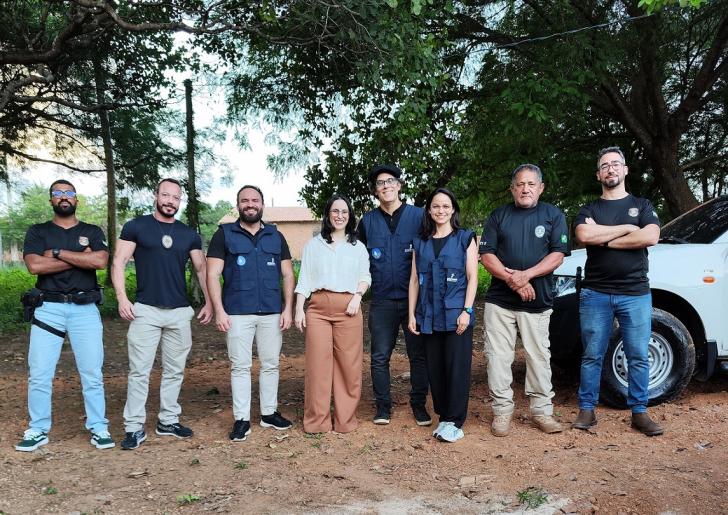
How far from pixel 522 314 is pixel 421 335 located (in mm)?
822

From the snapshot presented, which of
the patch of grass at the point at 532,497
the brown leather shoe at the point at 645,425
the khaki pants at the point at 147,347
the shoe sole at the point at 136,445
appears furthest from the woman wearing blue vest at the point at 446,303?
the shoe sole at the point at 136,445

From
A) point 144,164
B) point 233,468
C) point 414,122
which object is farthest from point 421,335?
point 144,164

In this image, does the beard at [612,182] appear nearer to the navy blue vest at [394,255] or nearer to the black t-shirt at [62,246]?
the navy blue vest at [394,255]

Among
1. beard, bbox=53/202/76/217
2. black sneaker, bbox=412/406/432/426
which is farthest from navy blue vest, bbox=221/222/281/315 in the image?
black sneaker, bbox=412/406/432/426

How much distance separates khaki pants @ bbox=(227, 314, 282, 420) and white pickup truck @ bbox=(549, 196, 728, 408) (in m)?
2.43

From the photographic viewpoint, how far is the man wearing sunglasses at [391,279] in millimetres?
5371

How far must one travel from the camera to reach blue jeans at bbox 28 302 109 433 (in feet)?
16.1

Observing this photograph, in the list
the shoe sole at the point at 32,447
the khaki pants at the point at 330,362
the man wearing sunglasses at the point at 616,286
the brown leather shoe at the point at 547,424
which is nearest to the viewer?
the shoe sole at the point at 32,447

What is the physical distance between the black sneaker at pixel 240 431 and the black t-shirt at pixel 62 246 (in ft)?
5.11

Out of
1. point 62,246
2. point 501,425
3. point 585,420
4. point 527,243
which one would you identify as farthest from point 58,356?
point 585,420

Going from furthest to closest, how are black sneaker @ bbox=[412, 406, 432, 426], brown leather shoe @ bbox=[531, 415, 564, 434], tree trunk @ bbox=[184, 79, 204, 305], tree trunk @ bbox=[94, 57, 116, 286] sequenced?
1. tree trunk @ bbox=[184, 79, 204, 305]
2. tree trunk @ bbox=[94, 57, 116, 286]
3. black sneaker @ bbox=[412, 406, 432, 426]
4. brown leather shoe @ bbox=[531, 415, 564, 434]

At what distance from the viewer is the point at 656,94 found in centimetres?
A: 1177

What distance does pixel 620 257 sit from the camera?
197 inches

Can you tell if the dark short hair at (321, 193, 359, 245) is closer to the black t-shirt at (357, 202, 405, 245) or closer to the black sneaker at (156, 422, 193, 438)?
the black t-shirt at (357, 202, 405, 245)
